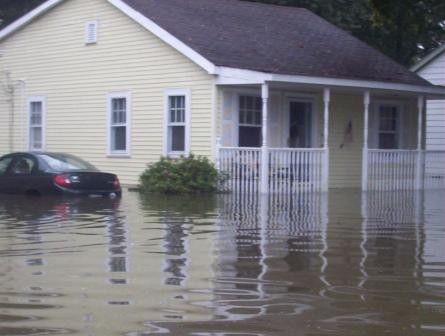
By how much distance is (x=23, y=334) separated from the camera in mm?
7461

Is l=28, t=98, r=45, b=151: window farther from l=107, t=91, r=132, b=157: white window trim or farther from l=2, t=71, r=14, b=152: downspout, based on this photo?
l=107, t=91, r=132, b=157: white window trim

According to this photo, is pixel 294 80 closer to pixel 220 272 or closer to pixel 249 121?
pixel 249 121

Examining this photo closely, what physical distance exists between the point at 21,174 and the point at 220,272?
12.6 metres

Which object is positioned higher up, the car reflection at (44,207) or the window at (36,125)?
the window at (36,125)

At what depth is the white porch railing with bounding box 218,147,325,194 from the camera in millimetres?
23752

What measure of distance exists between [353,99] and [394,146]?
8.33ft

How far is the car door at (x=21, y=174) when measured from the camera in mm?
21891

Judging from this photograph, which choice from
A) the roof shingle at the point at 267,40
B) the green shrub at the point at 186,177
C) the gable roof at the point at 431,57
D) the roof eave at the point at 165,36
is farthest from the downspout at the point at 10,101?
the gable roof at the point at 431,57

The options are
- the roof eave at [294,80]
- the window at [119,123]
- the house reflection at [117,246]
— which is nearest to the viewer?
the house reflection at [117,246]

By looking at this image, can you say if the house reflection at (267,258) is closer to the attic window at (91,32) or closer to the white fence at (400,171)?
the white fence at (400,171)

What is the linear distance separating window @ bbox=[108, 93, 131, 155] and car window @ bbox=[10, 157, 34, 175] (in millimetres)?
4791

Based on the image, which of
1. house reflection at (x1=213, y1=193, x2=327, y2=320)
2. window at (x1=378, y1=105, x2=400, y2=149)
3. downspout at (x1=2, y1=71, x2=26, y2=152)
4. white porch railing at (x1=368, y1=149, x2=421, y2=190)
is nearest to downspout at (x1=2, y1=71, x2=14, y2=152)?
downspout at (x1=2, y1=71, x2=26, y2=152)

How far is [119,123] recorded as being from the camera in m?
27.1

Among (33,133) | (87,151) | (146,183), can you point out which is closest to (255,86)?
(146,183)
